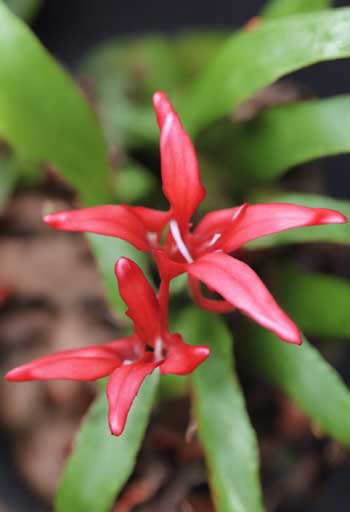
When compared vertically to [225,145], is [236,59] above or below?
above

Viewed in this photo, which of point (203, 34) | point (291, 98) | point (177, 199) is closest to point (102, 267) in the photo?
A: point (177, 199)

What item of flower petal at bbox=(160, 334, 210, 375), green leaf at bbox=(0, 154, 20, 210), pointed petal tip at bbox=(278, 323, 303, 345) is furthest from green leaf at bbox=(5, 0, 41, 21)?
pointed petal tip at bbox=(278, 323, 303, 345)

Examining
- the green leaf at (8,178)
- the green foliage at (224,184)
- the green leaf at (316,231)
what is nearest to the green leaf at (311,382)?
the green foliage at (224,184)

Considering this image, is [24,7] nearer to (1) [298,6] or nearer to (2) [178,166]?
(1) [298,6]

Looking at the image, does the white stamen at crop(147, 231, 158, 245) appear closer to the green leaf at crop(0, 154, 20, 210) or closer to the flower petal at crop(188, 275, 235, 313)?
the flower petal at crop(188, 275, 235, 313)

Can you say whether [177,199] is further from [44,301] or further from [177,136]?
[44,301]

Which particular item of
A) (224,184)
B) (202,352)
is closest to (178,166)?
(202,352)

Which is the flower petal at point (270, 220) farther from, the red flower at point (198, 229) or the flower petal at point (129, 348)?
the flower petal at point (129, 348)
